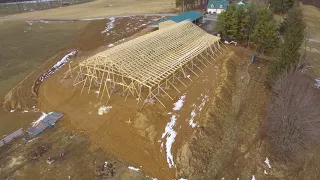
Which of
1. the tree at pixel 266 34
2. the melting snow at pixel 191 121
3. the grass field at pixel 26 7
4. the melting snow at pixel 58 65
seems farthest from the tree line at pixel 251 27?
the grass field at pixel 26 7

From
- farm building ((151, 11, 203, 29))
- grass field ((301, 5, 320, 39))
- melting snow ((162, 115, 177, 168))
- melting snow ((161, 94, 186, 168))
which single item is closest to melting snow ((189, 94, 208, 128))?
melting snow ((161, 94, 186, 168))

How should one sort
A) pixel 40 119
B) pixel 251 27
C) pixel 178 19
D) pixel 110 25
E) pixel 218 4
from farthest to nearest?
pixel 218 4 → pixel 110 25 → pixel 178 19 → pixel 251 27 → pixel 40 119

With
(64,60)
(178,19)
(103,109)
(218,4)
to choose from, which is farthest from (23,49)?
(218,4)

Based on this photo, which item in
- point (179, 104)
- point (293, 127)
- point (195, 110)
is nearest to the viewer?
point (293, 127)

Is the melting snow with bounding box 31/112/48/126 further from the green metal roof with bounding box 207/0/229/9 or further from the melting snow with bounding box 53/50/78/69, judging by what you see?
the green metal roof with bounding box 207/0/229/9

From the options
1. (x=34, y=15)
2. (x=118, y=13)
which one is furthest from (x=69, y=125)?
(x=34, y=15)

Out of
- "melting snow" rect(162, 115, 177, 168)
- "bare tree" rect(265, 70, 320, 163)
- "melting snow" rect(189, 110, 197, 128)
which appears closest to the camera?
"bare tree" rect(265, 70, 320, 163)

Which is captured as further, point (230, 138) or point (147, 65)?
point (147, 65)

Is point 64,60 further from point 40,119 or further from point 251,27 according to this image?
point 251,27
